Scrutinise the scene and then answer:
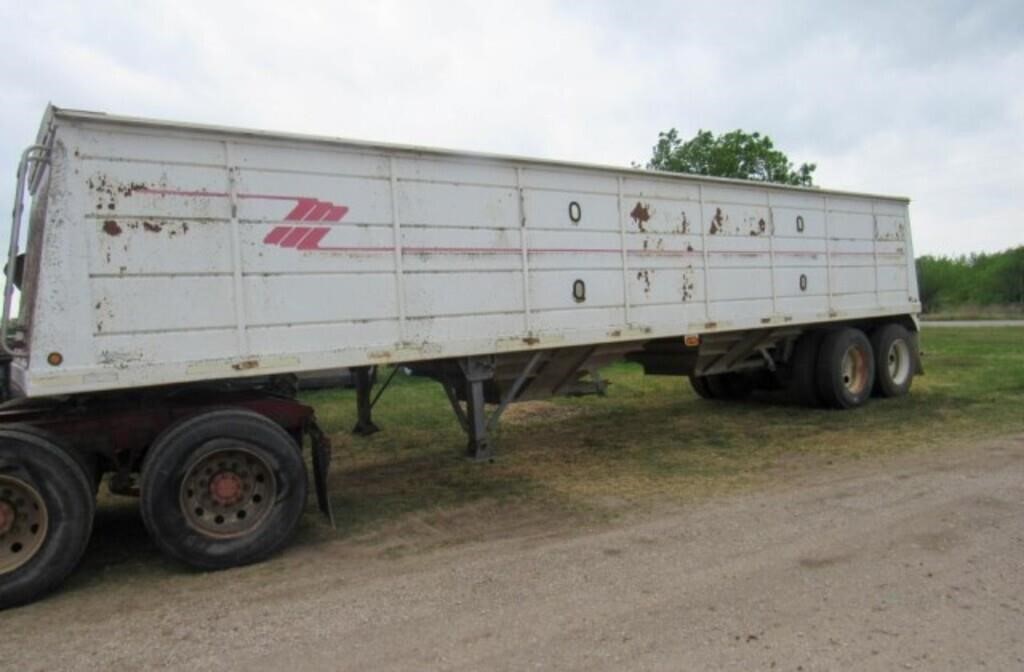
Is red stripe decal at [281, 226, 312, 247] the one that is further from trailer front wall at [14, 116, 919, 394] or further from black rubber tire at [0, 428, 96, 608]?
black rubber tire at [0, 428, 96, 608]

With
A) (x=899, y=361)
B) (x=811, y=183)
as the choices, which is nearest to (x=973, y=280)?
(x=811, y=183)

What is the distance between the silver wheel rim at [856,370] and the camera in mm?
10758

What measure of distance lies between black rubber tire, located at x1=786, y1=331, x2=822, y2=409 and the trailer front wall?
2.22m

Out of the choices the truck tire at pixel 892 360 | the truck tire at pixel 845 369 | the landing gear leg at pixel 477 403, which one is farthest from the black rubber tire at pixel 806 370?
the landing gear leg at pixel 477 403

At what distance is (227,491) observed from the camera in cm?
504

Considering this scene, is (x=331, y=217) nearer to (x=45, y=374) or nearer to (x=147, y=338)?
(x=147, y=338)

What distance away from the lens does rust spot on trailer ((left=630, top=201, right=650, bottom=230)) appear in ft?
25.4

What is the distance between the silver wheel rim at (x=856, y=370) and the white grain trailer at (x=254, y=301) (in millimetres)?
3948

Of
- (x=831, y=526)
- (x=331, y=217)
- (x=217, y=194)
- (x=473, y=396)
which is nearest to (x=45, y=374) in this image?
(x=217, y=194)

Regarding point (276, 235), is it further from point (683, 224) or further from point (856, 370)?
point (856, 370)

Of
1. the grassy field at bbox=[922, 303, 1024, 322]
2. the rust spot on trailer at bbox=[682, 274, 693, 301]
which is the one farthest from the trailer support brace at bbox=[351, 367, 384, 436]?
the grassy field at bbox=[922, 303, 1024, 322]

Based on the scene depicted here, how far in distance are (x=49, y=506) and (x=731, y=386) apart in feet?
32.2

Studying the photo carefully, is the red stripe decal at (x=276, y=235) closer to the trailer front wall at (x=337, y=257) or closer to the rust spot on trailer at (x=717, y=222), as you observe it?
the trailer front wall at (x=337, y=257)

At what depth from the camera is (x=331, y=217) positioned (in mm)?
5664
